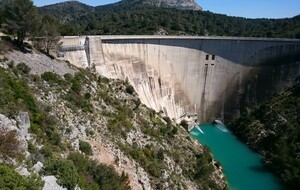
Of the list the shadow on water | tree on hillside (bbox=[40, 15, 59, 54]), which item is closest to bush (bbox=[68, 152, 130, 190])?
tree on hillside (bbox=[40, 15, 59, 54])

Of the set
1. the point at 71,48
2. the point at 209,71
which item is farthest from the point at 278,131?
the point at 71,48

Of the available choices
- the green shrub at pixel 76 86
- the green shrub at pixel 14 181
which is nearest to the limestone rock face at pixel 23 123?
the green shrub at pixel 14 181

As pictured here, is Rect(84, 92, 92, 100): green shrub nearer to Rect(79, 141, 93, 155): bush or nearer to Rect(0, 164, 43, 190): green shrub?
Rect(79, 141, 93, 155): bush

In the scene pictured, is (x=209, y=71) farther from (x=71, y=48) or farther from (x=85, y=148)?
(x=85, y=148)

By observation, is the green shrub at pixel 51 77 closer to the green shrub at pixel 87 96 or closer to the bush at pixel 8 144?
the green shrub at pixel 87 96

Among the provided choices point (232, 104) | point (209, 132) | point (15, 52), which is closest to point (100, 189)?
point (15, 52)
